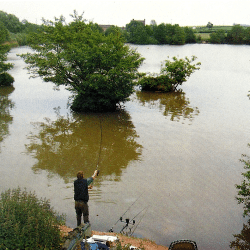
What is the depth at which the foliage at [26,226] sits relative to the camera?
5.20 meters

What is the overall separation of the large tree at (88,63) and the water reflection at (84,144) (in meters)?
1.76

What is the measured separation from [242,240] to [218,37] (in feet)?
382

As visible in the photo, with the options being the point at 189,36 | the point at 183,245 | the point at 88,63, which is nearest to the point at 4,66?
the point at 88,63

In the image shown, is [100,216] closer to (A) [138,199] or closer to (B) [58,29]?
(A) [138,199]

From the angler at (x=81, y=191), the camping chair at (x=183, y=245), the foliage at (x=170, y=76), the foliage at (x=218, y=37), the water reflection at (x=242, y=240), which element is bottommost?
the water reflection at (x=242, y=240)

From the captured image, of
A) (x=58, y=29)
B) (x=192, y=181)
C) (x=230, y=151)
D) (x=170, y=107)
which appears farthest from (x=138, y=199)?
(x=58, y=29)

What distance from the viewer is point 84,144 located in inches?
669

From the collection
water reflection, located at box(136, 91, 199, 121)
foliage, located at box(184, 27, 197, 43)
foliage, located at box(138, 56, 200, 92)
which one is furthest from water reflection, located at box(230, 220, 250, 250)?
foliage, located at box(184, 27, 197, 43)

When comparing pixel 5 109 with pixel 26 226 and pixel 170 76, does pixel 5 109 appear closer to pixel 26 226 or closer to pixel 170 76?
pixel 170 76

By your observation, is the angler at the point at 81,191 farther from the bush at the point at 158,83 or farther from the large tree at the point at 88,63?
the bush at the point at 158,83

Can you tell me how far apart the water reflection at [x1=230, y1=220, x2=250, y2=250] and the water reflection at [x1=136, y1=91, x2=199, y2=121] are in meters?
13.8

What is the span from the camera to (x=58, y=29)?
2412cm

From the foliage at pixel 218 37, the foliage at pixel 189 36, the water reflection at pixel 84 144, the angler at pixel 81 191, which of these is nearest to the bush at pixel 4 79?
the water reflection at pixel 84 144

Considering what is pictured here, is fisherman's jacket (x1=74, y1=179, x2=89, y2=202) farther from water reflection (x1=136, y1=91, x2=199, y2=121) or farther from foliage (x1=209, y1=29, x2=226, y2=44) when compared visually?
foliage (x1=209, y1=29, x2=226, y2=44)
